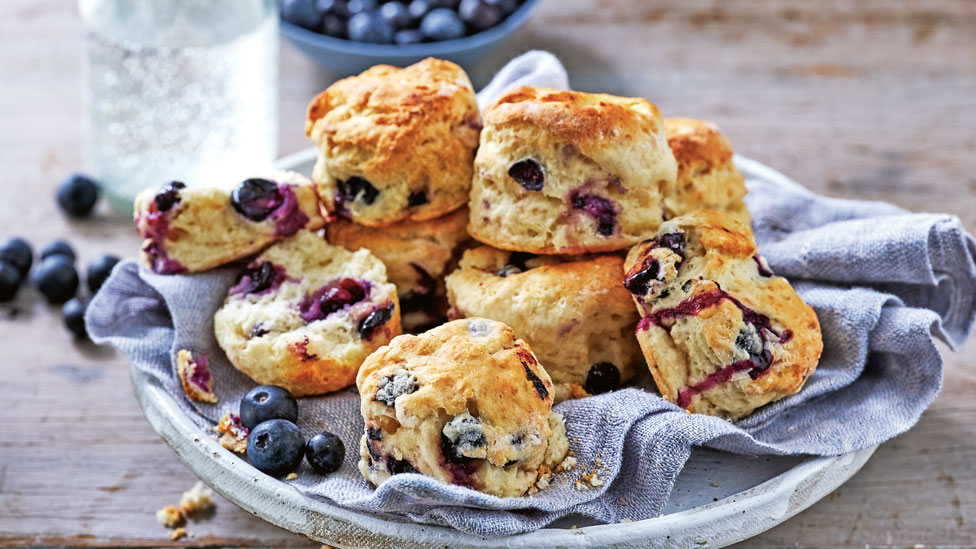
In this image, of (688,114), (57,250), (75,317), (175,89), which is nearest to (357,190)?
(75,317)

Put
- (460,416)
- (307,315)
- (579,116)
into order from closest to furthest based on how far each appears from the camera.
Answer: (460,416), (579,116), (307,315)

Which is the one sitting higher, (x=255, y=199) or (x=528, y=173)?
(x=528, y=173)

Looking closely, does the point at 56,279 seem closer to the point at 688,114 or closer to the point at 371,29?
the point at 371,29

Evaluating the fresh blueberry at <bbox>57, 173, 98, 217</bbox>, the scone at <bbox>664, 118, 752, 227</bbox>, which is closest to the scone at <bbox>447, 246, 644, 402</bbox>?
the scone at <bbox>664, 118, 752, 227</bbox>

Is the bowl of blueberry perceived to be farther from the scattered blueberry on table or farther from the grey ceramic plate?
the grey ceramic plate

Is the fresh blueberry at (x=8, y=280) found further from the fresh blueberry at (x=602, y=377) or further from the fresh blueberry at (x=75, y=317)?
the fresh blueberry at (x=602, y=377)
